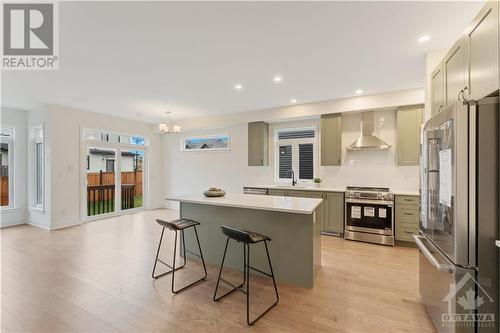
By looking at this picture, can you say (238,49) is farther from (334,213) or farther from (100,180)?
(100,180)

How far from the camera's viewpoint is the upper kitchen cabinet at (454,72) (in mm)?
1862

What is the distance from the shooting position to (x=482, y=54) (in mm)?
1562

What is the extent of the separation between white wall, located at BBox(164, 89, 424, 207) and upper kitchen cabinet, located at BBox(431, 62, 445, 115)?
1.79m

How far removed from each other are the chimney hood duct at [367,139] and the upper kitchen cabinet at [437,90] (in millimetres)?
1928

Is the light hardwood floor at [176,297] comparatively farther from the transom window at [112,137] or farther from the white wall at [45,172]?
the transom window at [112,137]

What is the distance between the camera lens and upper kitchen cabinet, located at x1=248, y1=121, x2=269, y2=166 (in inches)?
230

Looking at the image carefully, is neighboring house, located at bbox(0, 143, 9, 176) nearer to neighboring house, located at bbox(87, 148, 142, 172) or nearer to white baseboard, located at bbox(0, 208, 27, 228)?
white baseboard, located at bbox(0, 208, 27, 228)

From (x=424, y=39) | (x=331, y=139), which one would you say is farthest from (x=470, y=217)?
(x=331, y=139)

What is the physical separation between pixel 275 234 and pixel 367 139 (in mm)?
3133

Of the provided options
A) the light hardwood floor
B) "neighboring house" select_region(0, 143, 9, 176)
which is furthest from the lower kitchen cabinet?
"neighboring house" select_region(0, 143, 9, 176)

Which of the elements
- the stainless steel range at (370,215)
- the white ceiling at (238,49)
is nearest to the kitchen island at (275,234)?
the stainless steel range at (370,215)

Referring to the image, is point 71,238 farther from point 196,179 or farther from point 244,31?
point 244,31

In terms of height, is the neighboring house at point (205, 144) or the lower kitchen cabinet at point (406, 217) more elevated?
the neighboring house at point (205, 144)

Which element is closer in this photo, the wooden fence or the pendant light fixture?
the pendant light fixture
